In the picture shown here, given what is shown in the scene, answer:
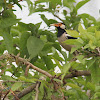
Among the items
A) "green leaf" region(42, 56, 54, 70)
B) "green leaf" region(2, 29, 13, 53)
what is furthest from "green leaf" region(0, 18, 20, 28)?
"green leaf" region(42, 56, 54, 70)

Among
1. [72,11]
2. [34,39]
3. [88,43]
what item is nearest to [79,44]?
[88,43]

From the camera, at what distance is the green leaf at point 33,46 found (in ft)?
1.90

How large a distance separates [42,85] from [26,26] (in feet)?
0.73

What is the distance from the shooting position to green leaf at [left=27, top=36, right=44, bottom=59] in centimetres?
58

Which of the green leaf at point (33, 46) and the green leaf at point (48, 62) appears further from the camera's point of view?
the green leaf at point (48, 62)

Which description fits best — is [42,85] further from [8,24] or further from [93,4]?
[93,4]

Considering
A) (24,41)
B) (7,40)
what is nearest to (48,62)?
(24,41)

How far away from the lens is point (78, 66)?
629 millimetres

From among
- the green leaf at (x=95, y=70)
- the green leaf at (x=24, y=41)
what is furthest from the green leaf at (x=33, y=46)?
the green leaf at (x=95, y=70)

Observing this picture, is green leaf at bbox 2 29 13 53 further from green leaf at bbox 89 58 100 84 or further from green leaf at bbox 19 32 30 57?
green leaf at bbox 89 58 100 84

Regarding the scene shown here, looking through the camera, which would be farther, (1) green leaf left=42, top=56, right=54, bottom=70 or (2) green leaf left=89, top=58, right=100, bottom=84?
(1) green leaf left=42, top=56, right=54, bottom=70

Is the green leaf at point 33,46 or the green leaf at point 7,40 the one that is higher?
the green leaf at point 7,40

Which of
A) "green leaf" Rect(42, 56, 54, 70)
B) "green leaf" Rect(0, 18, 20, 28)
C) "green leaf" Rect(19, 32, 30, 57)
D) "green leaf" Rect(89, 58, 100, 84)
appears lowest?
"green leaf" Rect(42, 56, 54, 70)

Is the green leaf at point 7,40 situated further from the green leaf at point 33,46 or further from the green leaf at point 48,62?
the green leaf at point 48,62
